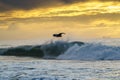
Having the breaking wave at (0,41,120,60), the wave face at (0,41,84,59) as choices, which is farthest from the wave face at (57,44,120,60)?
the wave face at (0,41,84,59)

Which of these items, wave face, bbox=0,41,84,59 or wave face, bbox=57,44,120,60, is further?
wave face, bbox=0,41,84,59

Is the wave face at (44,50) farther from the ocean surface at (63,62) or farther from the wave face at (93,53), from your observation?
the wave face at (93,53)

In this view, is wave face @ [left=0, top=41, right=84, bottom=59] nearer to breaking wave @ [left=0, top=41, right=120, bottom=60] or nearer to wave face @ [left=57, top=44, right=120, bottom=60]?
breaking wave @ [left=0, top=41, right=120, bottom=60]

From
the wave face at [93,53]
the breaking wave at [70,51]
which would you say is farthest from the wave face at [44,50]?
the wave face at [93,53]

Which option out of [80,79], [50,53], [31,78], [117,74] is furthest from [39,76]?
[50,53]

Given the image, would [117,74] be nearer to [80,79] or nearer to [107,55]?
[80,79]

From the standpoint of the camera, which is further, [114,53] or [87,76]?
[114,53]

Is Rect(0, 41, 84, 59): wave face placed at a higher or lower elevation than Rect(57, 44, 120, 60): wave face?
higher

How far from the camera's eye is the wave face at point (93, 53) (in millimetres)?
27134

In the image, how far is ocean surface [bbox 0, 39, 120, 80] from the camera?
52.5 ft

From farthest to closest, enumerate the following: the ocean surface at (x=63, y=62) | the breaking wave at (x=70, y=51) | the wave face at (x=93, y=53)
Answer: the breaking wave at (x=70, y=51), the wave face at (x=93, y=53), the ocean surface at (x=63, y=62)

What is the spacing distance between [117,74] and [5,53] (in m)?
22.5

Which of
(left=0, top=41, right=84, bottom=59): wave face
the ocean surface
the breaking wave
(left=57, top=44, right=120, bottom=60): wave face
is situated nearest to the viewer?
the ocean surface

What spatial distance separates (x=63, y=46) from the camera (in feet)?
115
